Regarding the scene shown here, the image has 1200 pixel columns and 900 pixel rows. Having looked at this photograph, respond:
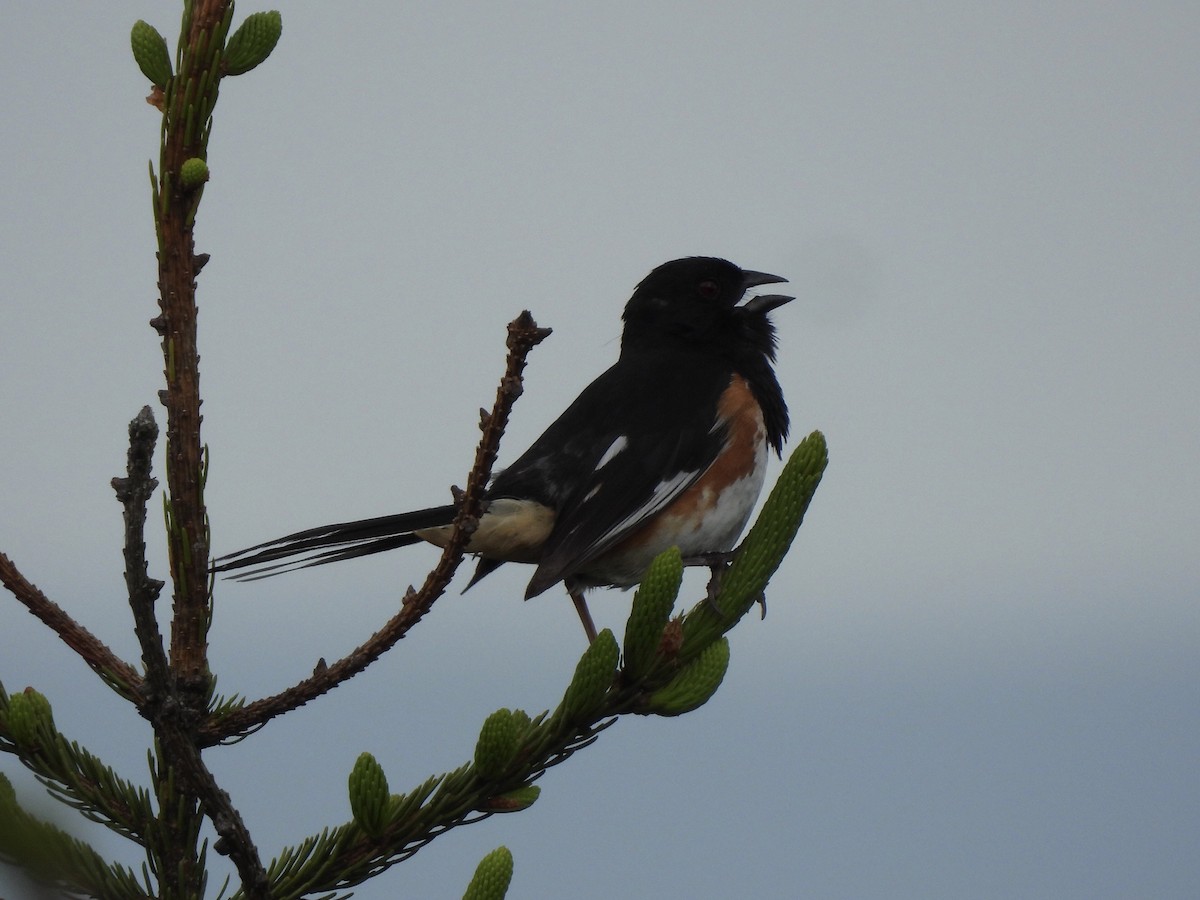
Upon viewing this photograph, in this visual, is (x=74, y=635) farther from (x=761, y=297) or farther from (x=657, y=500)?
(x=761, y=297)

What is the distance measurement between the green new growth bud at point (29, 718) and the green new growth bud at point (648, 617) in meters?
1.22

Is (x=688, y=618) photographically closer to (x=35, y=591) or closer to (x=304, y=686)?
(x=304, y=686)

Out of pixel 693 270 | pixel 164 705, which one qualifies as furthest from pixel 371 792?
pixel 693 270

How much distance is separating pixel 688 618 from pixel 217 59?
64.3 inches

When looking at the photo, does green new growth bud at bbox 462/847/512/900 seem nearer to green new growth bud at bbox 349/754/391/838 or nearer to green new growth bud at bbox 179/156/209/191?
green new growth bud at bbox 349/754/391/838

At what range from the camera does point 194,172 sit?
2.39 meters

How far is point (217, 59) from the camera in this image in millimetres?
2455

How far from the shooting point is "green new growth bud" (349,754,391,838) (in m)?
2.32

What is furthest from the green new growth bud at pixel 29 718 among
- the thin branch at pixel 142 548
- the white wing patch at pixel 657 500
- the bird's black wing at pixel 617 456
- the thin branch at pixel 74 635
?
the white wing patch at pixel 657 500

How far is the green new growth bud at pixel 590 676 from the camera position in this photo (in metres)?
2.60

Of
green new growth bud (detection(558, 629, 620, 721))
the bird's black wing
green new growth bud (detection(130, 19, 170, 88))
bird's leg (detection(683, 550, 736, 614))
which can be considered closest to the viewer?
green new growth bud (detection(130, 19, 170, 88))

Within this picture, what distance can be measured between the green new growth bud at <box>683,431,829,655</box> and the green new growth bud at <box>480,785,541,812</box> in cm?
50

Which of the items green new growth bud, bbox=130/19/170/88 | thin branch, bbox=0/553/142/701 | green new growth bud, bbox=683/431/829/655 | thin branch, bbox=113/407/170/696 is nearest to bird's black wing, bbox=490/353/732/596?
green new growth bud, bbox=683/431/829/655

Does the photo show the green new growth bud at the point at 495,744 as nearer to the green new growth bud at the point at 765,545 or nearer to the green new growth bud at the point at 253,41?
the green new growth bud at the point at 765,545
